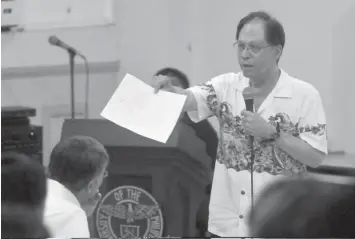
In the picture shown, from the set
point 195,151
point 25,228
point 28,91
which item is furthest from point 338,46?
point 25,228

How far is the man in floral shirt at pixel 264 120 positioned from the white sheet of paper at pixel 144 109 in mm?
73

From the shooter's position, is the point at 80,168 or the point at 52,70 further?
the point at 52,70

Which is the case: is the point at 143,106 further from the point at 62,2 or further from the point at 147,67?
the point at 62,2

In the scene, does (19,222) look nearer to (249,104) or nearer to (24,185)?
(24,185)

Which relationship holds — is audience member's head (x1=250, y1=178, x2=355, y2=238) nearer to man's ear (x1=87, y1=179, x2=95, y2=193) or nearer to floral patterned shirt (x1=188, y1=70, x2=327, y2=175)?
man's ear (x1=87, y1=179, x2=95, y2=193)

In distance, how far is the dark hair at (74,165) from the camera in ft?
3.91

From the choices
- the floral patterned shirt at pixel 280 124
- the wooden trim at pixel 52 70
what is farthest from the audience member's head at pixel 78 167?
the wooden trim at pixel 52 70

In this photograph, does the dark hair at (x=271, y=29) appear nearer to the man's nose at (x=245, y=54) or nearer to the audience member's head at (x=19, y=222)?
the man's nose at (x=245, y=54)

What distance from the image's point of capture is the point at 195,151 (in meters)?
1.96

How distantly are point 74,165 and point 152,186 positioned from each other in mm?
757

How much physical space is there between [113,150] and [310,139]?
33.1 inches

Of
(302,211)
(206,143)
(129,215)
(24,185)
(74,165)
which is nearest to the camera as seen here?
(302,211)

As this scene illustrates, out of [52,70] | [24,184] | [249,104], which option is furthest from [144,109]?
[52,70]

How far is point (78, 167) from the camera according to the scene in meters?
1.20
